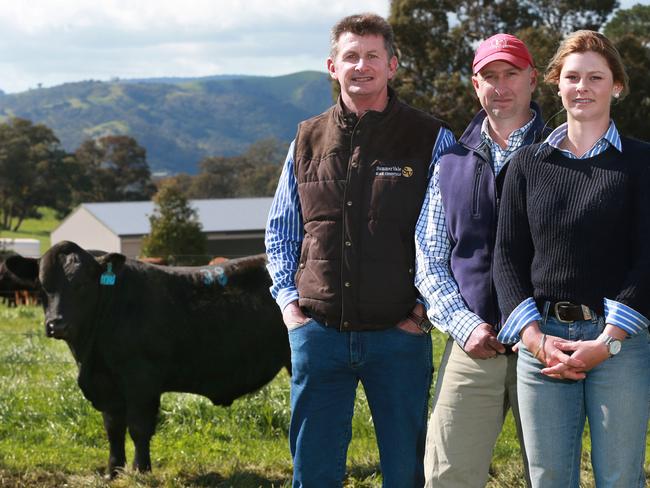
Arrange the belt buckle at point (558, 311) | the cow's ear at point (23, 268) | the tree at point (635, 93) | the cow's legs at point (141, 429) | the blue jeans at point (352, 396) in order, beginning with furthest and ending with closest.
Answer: the tree at point (635, 93) < the cow's ear at point (23, 268) < the cow's legs at point (141, 429) < the blue jeans at point (352, 396) < the belt buckle at point (558, 311)

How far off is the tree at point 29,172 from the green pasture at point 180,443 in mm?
70966

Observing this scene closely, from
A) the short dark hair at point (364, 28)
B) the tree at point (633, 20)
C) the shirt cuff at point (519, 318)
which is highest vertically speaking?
the tree at point (633, 20)

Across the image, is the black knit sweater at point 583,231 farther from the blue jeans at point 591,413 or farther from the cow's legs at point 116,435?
the cow's legs at point 116,435

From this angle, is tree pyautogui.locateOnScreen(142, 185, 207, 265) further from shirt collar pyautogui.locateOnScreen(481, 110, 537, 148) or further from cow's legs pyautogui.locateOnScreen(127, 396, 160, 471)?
shirt collar pyautogui.locateOnScreen(481, 110, 537, 148)

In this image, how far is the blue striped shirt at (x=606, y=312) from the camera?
3.47 metres

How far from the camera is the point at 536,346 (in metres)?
3.54

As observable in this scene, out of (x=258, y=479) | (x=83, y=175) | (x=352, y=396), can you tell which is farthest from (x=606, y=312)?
(x=83, y=175)

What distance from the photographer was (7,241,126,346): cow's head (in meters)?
6.76

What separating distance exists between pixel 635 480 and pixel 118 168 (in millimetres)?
89735

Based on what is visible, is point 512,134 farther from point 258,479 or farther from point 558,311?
point 258,479

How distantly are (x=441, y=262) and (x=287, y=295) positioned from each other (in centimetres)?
73

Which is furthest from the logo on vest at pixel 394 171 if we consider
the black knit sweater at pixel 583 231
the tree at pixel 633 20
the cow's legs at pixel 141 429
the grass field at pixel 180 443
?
the tree at pixel 633 20

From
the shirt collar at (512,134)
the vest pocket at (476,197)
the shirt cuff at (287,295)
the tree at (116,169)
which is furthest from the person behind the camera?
the tree at (116,169)

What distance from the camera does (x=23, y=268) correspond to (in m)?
7.25
